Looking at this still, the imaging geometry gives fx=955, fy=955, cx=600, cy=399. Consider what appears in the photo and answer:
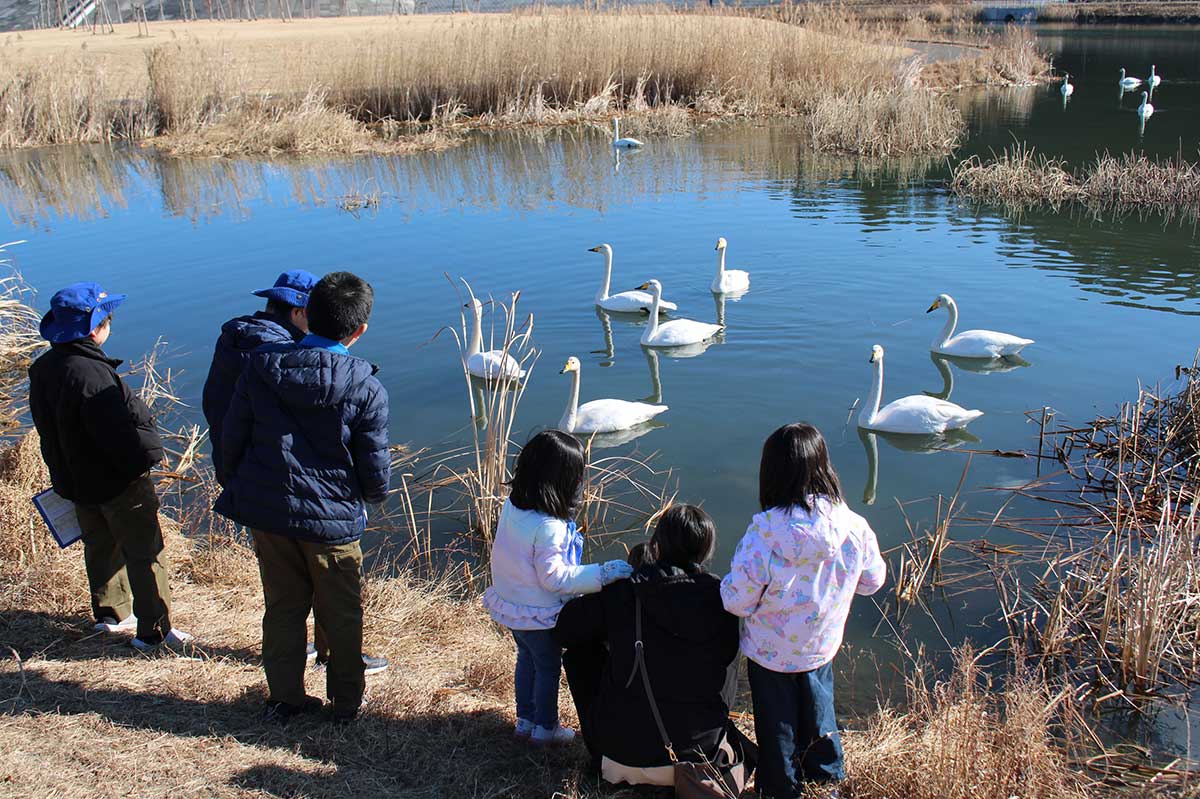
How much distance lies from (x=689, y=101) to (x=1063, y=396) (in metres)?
19.7

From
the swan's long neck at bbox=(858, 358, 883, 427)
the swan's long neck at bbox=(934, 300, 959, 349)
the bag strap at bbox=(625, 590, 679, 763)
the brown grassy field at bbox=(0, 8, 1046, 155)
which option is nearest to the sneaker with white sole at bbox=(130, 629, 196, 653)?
the bag strap at bbox=(625, 590, 679, 763)

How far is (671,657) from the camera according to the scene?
331 cm

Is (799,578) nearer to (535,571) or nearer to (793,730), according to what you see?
(793,730)

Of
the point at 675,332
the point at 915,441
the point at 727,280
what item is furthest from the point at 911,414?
the point at 727,280

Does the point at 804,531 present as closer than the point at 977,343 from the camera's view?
Yes

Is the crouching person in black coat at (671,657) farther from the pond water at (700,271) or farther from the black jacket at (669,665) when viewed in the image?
the pond water at (700,271)

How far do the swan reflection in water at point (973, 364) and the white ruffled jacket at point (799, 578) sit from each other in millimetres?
6506

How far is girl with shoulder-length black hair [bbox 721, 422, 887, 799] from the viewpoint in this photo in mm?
3236

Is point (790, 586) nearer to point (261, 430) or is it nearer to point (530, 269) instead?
point (261, 430)

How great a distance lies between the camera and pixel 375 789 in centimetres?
346

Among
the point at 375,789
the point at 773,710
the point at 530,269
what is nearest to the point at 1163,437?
the point at 773,710

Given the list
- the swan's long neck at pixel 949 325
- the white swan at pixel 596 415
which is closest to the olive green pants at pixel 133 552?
the white swan at pixel 596 415

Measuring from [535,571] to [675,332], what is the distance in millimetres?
6876

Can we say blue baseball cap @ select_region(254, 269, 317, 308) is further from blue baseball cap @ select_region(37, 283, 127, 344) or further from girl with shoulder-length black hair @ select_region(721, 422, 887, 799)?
girl with shoulder-length black hair @ select_region(721, 422, 887, 799)
